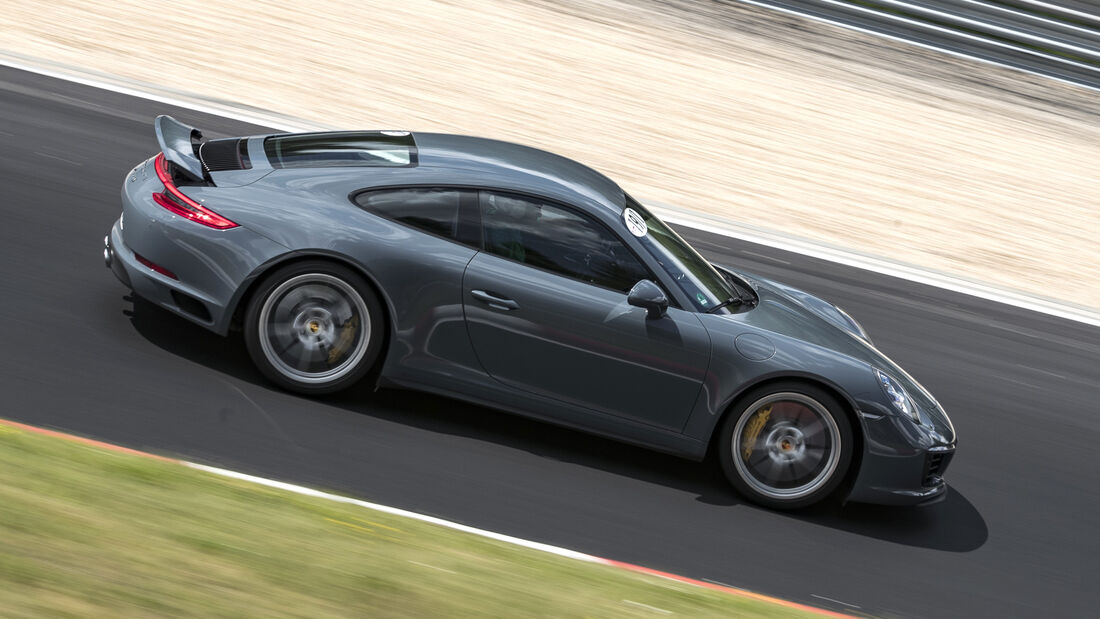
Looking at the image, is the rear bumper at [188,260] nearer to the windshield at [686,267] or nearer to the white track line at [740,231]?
the windshield at [686,267]

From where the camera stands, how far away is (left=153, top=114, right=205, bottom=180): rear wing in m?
6.49

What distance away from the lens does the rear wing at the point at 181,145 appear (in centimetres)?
649

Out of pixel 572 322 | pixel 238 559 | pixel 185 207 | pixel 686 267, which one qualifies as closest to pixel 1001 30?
pixel 686 267

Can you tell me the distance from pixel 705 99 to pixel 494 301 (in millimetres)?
9368

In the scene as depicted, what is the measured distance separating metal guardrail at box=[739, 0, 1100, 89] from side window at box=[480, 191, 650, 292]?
12511 millimetres

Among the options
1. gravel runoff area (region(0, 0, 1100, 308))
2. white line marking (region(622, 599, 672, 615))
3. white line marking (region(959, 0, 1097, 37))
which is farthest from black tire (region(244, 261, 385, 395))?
white line marking (region(959, 0, 1097, 37))

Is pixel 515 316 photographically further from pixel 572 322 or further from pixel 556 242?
pixel 556 242

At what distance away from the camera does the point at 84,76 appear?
460 inches

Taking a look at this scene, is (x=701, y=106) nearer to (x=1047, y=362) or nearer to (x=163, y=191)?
(x=1047, y=362)

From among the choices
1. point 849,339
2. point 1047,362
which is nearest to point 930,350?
point 1047,362

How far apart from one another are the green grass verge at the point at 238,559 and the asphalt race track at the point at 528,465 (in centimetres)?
68

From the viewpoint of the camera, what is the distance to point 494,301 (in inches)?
243

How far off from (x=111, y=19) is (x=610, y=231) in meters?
9.73

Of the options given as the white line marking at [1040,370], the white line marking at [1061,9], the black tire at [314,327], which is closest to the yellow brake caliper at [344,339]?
the black tire at [314,327]
